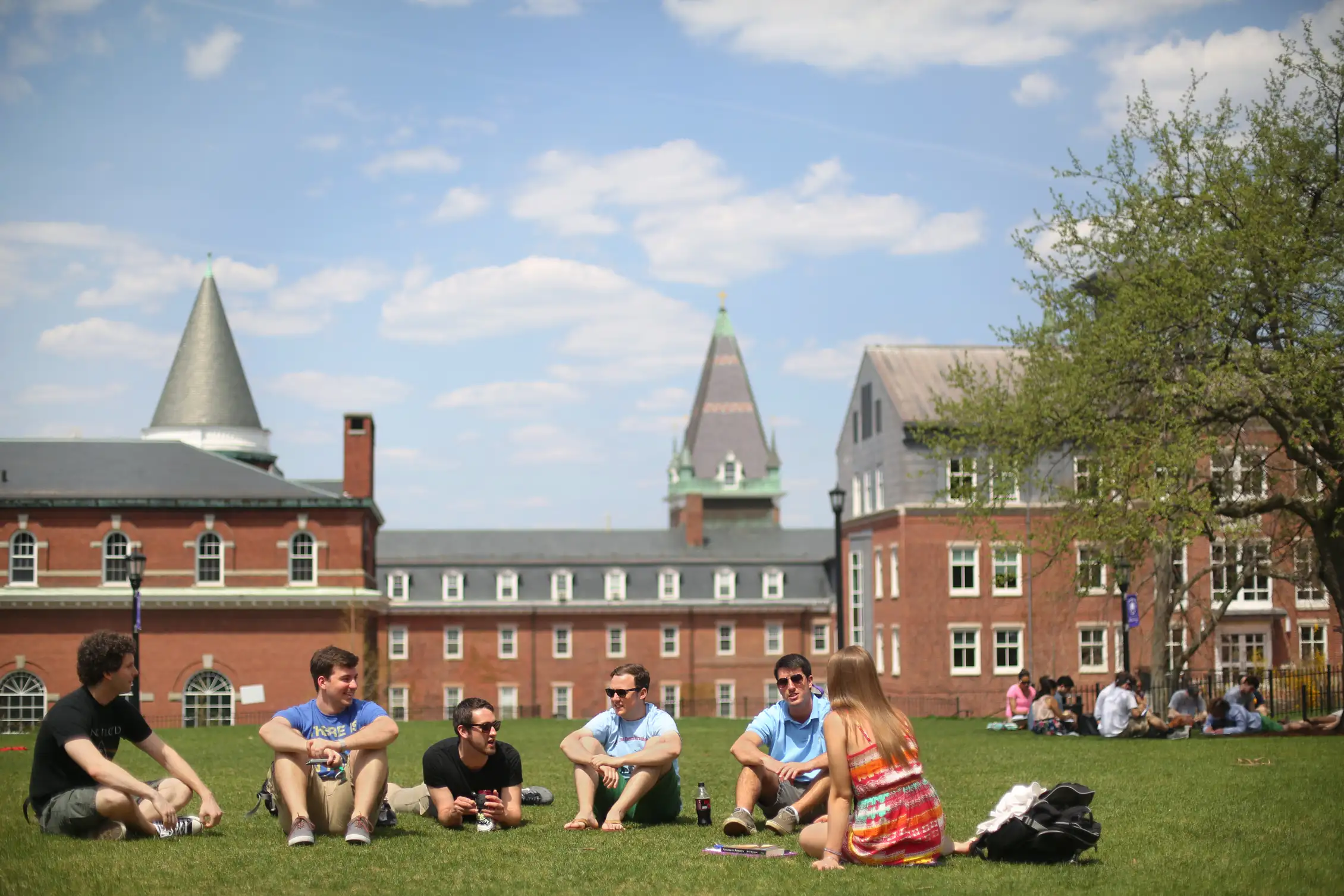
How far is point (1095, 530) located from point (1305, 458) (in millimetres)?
3961

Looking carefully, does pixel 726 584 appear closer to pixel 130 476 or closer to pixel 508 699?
pixel 508 699

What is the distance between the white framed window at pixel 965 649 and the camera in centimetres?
5625

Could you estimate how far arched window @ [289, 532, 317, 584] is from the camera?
180 ft

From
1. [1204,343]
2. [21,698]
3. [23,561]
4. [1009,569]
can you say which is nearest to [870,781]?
[1204,343]

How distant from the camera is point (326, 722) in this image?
10.6 metres

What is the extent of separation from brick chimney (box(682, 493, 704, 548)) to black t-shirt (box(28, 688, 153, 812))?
76.8m

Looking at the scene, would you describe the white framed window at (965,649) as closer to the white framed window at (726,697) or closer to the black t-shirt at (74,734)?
the white framed window at (726,697)

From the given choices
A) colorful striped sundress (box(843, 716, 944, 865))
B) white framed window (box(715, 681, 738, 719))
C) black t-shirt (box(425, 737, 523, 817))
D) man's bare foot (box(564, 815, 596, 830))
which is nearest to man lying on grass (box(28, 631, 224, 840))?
black t-shirt (box(425, 737, 523, 817))

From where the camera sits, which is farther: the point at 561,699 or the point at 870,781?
the point at 561,699

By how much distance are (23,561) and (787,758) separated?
49.9 m

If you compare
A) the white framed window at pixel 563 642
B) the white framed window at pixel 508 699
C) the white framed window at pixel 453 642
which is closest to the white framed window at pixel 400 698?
the white framed window at pixel 453 642

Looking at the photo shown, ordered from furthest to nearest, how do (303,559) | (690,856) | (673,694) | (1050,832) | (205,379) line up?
(673,694), (205,379), (303,559), (690,856), (1050,832)

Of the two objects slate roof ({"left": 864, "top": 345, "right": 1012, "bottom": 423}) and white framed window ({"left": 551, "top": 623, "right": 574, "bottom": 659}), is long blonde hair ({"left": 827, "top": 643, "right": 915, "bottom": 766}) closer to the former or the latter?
slate roof ({"left": 864, "top": 345, "right": 1012, "bottom": 423})

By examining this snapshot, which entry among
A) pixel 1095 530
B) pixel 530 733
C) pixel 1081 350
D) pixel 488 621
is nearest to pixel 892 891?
pixel 1095 530
